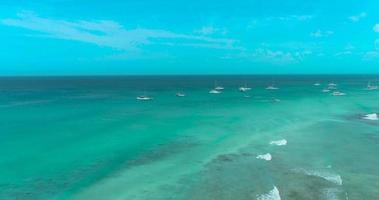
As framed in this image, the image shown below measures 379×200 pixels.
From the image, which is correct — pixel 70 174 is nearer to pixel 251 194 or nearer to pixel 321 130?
pixel 251 194

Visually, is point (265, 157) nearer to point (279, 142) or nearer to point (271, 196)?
point (279, 142)

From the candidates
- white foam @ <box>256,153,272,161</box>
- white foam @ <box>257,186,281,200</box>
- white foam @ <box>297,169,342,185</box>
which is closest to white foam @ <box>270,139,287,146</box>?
white foam @ <box>256,153,272,161</box>

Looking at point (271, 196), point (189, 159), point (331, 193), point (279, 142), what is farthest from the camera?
point (279, 142)

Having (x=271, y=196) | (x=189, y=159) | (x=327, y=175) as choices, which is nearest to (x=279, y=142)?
(x=327, y=175)

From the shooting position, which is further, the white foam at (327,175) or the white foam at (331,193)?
the white foam at (327,175)

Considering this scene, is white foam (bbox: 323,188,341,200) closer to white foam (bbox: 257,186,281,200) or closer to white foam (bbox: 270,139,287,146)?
white foam (bbox: 257,186,281,200)

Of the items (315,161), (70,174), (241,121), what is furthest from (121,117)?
(315,161)

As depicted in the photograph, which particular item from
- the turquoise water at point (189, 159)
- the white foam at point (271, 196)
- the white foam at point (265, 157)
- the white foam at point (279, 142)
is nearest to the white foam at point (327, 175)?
the turquoise water at point (189, 159)

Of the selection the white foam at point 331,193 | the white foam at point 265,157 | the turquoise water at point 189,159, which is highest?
the white foam at point 265,157

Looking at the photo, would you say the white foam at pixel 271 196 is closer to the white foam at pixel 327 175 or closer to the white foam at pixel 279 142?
the white foam at pixel 327 175

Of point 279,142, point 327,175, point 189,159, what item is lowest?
point 189,159

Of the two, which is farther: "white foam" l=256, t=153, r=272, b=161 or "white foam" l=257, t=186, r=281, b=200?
"white foam" l=256, t=153, r=272, b=161
